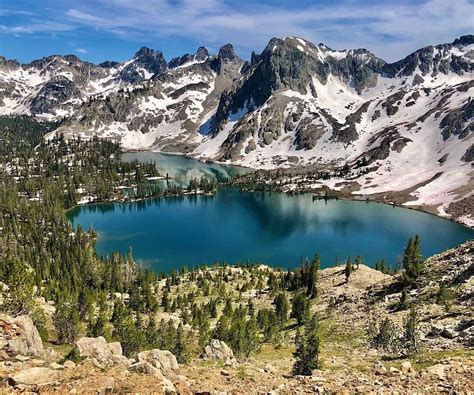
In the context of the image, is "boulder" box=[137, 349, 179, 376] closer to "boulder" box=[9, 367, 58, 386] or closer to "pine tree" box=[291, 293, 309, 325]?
"boulder" box=[9, 367, 58, 386]

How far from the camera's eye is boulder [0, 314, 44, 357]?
31997 mm

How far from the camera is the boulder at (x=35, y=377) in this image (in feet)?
78.0

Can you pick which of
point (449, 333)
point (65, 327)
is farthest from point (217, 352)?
point (65, 327)

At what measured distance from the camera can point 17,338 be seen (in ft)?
113

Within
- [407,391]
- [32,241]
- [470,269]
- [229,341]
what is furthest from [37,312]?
[32,241]

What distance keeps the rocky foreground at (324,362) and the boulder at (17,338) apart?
0.26 ft

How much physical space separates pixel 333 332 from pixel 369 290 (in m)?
21.5

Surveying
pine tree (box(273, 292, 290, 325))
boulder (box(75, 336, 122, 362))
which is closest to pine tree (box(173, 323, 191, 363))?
boulder (box(75, 336, 122, 362))

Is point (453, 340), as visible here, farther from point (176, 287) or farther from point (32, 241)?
point (32, 241)

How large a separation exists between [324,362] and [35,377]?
97.8 feet

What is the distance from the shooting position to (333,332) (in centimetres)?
6222

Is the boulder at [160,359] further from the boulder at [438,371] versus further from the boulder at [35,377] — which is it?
the boulder at [438,371]

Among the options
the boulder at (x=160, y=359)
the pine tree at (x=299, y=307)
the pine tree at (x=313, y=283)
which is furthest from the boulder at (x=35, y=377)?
the pine tree at (x=313, y=283)

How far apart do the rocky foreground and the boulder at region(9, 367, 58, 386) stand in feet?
0.19
